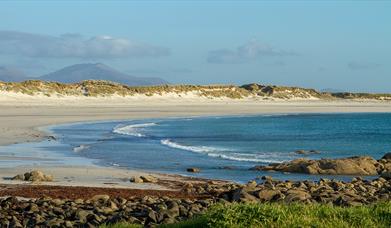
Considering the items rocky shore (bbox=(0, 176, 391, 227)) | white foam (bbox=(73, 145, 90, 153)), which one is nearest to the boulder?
rocky shore (bbox=(0, 176, 391, 227))

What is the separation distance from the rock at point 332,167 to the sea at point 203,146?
739 mm

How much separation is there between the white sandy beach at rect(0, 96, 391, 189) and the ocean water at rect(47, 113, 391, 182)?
258cm

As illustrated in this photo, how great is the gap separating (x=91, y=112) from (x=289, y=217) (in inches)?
2330

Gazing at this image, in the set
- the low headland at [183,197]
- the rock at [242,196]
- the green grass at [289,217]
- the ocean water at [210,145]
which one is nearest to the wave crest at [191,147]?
the ocean water at [210,145]

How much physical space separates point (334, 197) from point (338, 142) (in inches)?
1195

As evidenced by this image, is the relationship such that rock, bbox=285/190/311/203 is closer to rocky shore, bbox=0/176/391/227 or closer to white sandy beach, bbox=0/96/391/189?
rocky shore, bbox=0/176/391/227

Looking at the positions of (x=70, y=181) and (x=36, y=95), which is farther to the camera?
(x=36, y=95)

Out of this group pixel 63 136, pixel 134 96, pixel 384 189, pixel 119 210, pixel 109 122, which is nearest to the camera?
pixel 119 210

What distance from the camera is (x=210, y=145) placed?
125ft

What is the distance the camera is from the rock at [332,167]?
2462 cm

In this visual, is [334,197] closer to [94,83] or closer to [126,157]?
[126,157]

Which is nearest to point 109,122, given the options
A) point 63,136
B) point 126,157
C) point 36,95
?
point 63,136

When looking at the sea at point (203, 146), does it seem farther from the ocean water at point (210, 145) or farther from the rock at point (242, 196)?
the rock at point (242, 196)

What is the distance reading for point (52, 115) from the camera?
60.1 m
